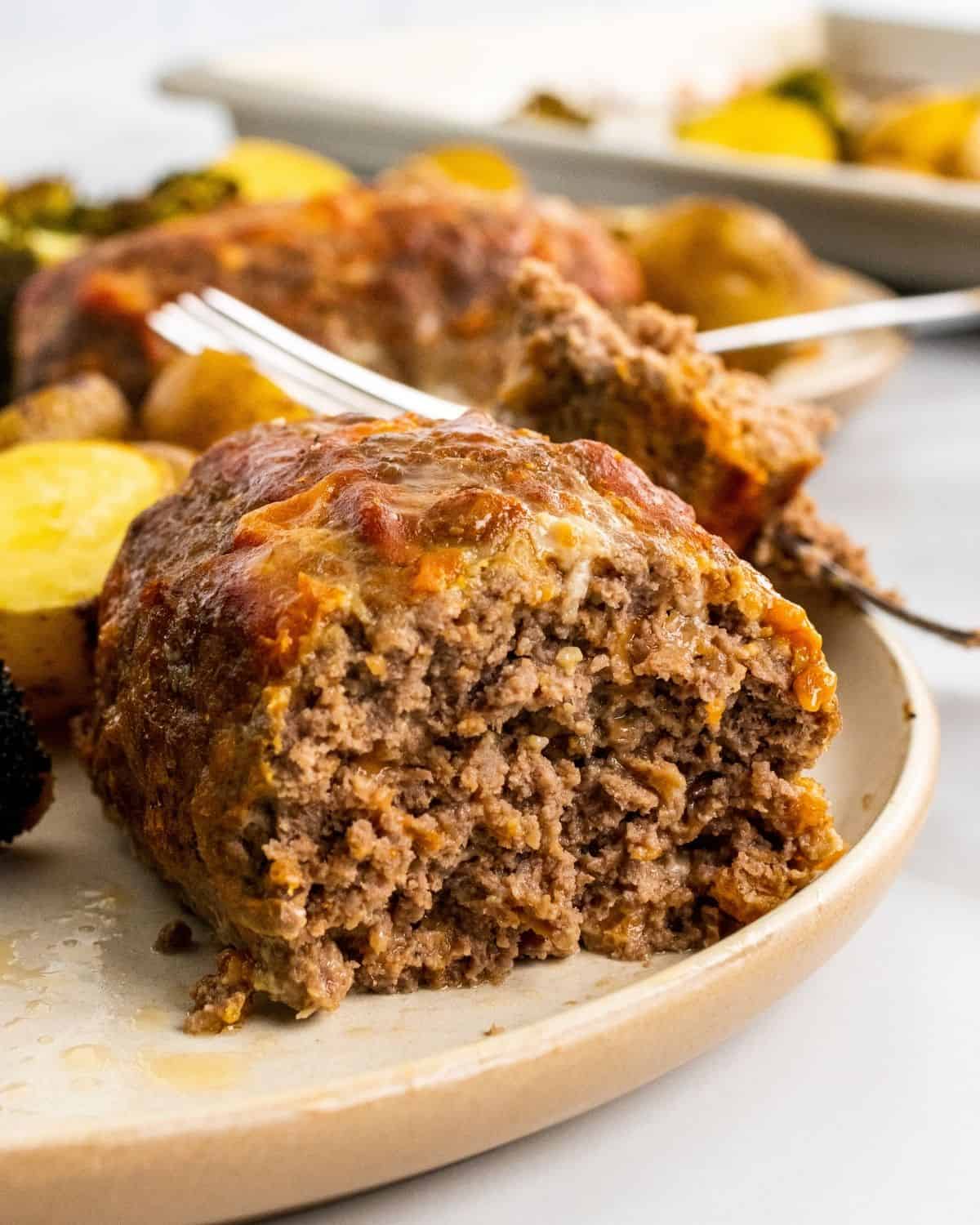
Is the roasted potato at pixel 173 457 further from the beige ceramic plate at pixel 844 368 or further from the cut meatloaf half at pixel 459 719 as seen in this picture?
the beige ceramic plate at pixel 844 368

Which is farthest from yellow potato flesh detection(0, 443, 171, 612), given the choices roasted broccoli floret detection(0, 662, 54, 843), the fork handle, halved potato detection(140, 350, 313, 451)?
the fork handle

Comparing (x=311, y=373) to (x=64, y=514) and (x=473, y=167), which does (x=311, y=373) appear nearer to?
(x=64, y=514)

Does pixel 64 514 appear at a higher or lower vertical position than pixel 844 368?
higher

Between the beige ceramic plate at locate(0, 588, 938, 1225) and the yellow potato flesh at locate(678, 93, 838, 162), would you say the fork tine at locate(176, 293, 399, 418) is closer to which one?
the beige ceramic plate at locate(0, 588, 938, 1225)

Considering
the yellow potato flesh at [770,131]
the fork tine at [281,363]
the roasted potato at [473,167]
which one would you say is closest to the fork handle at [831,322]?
the fork tine at [281,363]

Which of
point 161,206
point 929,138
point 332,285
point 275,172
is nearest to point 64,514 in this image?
point 332,285
